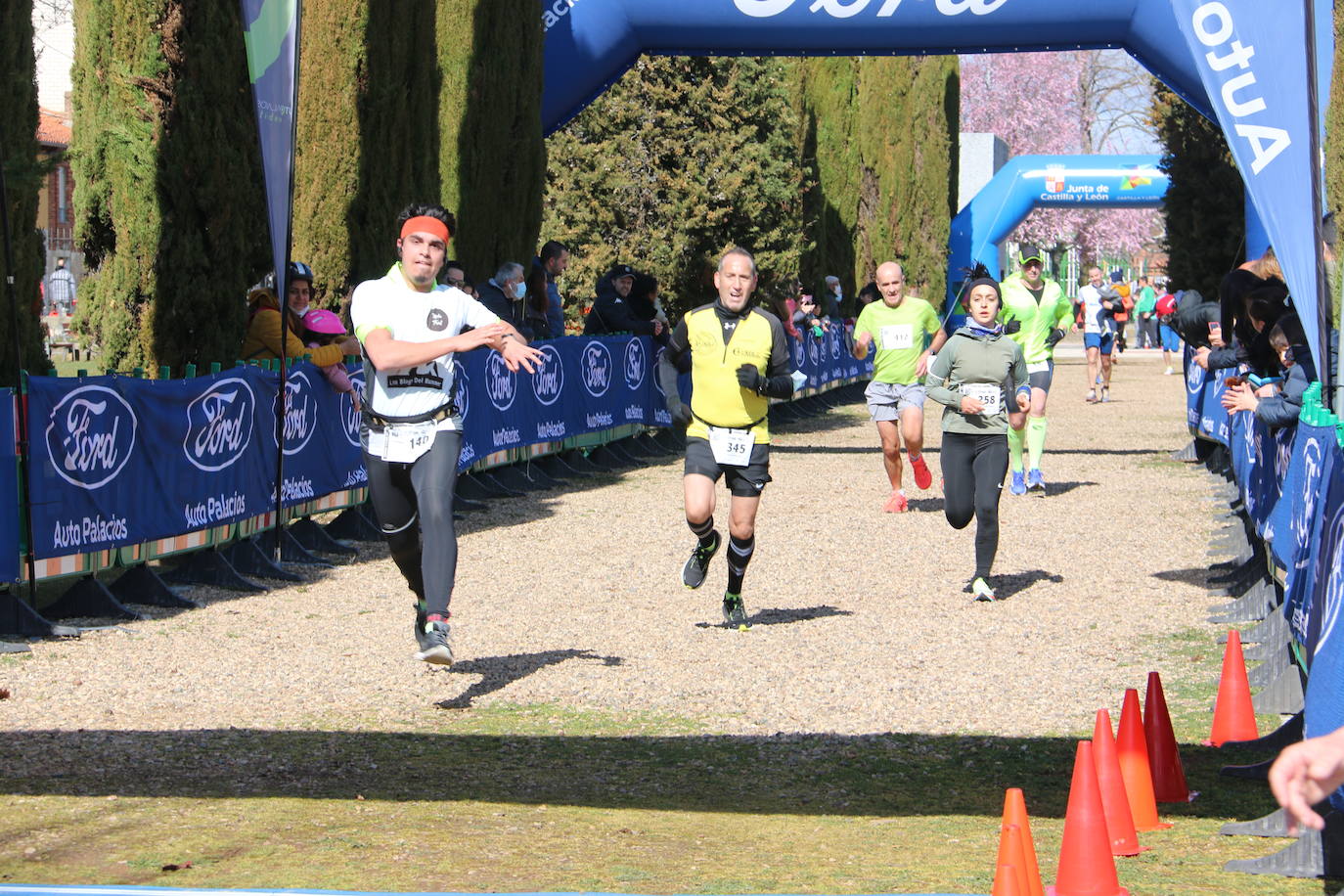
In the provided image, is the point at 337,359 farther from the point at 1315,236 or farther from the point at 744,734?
the point at 1315,236

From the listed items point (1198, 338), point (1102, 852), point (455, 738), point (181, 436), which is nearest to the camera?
point (1102, 852)

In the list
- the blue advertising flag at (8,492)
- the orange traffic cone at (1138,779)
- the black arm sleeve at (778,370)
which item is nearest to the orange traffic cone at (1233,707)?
the orange traffic cone at (1138,779)

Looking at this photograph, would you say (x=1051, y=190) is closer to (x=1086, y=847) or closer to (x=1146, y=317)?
(x=1146, y=317)

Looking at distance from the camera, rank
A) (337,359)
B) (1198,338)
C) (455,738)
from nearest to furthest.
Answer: (455,738)
(337,359)
(1198,338)

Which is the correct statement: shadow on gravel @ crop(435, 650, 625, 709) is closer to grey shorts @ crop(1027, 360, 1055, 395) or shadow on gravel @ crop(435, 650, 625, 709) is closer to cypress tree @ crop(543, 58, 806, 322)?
grey shorts @ crop(1027, 360, 1055, 395)

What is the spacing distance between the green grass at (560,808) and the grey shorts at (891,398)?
7503mm

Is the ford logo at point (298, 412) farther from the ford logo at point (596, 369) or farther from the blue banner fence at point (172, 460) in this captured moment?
the ford logo at point (596, 369)

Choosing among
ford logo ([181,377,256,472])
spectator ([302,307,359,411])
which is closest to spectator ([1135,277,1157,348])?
spectator ([302,307,359,411])

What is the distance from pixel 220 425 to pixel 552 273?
7471mm

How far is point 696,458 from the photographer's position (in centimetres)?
974

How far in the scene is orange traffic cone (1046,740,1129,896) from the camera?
16.6 feet

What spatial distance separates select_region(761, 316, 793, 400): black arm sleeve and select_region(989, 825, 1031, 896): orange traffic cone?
15.8ft

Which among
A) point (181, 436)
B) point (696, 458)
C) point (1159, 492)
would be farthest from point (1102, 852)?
point (1159, 492)

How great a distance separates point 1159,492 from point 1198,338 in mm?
2920
